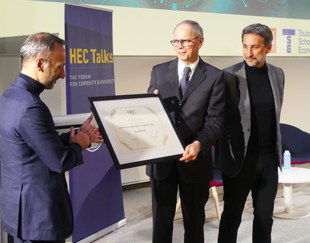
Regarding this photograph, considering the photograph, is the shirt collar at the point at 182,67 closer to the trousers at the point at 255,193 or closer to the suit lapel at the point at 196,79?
the suit lapel at the point at 196,79

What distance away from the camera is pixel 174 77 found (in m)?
2.23

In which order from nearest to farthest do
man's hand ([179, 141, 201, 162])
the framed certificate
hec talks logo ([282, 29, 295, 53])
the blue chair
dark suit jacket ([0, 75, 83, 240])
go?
dark suit jacket ([0, 75, 83, 240]) < the framed certificate < man's hand ([179, 141, 201, 162]) < the blue chair < hec talks logo ([282, 29, 295, 53])

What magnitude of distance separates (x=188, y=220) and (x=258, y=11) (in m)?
3.65

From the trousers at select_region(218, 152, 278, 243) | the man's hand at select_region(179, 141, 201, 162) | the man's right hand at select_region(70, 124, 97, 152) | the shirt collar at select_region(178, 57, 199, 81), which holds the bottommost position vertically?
the trousers at select_region(218, 152, 278, 243)

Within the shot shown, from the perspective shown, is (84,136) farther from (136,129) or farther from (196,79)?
(196,79)

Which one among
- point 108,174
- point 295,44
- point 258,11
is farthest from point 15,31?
point 295,44

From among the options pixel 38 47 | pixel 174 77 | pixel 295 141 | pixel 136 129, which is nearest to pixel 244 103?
pixel 174 77

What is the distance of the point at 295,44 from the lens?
216 inches

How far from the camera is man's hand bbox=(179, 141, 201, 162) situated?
2033 millimetres

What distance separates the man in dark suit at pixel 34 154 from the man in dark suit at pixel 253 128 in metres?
1.21

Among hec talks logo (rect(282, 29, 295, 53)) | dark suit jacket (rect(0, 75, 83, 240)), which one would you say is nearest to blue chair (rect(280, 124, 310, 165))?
hec talks logo (rect(282, 29, 295, 53))

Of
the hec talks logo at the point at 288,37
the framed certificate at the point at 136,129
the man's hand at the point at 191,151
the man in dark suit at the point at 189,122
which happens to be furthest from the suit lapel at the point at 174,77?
the hec talks logo at the point at 288,37

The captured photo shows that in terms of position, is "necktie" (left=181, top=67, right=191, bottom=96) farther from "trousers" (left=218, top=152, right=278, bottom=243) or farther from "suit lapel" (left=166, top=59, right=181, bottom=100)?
"trousers" (left=218, top=152, right=278, bottom=243)

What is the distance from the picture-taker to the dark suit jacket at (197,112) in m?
2.17
